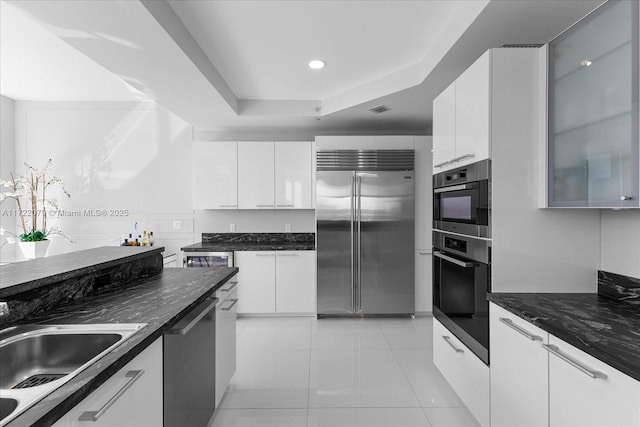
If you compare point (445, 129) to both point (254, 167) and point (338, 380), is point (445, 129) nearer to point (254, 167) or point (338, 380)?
point (338, 380)

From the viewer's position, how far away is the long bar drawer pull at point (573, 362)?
1.15 meters

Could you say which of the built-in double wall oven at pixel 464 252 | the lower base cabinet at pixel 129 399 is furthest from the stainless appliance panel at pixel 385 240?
the lower base cabinet at pixel 129 399

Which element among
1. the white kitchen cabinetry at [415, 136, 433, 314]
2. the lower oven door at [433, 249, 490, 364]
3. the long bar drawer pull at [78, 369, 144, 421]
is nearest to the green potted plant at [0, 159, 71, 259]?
the long bar drawer pull at [78, 369, 144, 421]

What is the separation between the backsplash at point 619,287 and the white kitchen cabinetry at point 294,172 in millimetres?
3172

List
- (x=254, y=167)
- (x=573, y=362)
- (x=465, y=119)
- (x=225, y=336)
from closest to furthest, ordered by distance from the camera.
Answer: (x=573, y=362)
(x=465, y=119)
(x=225, y=336)
(x=254, y=167)

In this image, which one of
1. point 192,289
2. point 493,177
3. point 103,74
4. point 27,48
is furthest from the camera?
point 103,74

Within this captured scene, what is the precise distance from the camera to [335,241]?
430 cm

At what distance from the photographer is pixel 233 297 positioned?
269cm

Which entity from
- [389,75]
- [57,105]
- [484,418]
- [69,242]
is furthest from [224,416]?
[57,105]

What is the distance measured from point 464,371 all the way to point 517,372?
2.02ft

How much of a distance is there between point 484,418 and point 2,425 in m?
2.07

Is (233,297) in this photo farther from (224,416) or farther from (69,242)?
(69,242)

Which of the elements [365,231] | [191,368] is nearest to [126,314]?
[191,368]

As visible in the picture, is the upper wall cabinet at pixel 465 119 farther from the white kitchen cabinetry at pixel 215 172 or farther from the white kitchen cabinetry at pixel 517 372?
the white kitchen cabinetry at pixel 215 172
